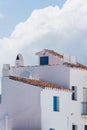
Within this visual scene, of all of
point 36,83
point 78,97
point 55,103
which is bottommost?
point 55,103

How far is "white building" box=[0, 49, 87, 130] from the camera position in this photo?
147 ft

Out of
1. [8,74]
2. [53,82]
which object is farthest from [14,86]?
[53,82]

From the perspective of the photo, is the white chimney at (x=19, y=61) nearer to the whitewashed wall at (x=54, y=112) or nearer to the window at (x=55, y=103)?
the whitewashed wall at (x=54, y=112)

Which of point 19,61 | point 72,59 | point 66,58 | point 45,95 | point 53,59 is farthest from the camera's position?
point 19,61

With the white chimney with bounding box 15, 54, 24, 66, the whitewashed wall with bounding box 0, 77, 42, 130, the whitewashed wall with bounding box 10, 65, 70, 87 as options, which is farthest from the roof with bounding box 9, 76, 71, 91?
the white chimney with bounding box 15, 54, 24, 66

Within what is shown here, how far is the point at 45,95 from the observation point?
147 ft

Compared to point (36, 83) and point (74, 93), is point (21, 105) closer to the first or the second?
point (36, 83)

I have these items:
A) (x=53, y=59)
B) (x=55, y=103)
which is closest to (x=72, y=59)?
(x=53, y=59)

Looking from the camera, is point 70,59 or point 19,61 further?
point 19,61

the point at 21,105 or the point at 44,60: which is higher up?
the point at 44,60

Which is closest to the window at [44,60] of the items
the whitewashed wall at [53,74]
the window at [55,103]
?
the whitewashed wall at [53,74]

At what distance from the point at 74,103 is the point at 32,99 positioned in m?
5.57

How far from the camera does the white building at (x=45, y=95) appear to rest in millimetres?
44781

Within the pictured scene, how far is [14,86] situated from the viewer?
46.0m
